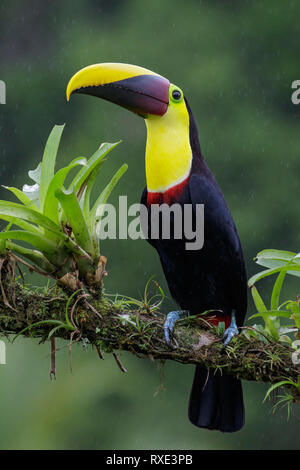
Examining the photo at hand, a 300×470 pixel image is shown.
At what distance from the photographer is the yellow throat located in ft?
8.68

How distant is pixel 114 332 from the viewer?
7.09ft

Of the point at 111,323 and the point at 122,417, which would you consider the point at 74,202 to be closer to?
the point at 111,323

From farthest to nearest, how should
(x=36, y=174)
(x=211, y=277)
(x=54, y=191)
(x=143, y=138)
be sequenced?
(x=143, y=138) → (x=211, y=277) → (x=36, y=174) → (x=54, y=191)

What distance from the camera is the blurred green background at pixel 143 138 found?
5660 millimetres

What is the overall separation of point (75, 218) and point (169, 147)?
2.03 ft

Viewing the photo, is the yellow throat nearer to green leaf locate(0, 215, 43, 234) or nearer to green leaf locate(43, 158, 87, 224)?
green leaf locate(43, 158, 87, 224)

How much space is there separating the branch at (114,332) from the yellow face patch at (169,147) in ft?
2.09

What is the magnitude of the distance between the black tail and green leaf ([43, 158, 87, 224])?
2.59 ft

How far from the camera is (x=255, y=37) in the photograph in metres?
7.50

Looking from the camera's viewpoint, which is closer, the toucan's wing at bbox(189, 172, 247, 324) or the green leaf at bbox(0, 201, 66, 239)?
the green leaf at bbox(0, 201, 66, 239)

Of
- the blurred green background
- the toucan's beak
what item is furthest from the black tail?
the blurred green background

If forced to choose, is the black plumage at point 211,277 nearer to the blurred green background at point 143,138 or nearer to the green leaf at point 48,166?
the green leaf at point 48,166

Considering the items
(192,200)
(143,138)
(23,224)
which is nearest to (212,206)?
(192,200)

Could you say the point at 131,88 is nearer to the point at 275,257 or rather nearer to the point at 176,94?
the point at 176,94
